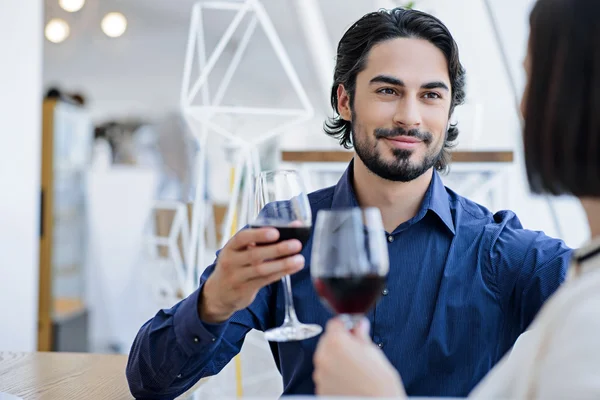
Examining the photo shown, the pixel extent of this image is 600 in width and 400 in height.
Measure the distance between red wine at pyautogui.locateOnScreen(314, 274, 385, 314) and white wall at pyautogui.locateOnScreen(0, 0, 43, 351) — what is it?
2.77 meters

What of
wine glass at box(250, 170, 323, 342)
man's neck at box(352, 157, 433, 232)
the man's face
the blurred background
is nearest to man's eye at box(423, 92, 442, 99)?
the man's face

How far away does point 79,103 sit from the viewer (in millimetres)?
5582

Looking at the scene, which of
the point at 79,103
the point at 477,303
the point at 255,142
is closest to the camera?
the point at 477,303

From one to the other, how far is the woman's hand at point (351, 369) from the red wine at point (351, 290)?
A: 0.17ft

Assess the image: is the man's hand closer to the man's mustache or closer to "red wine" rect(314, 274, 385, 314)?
"red wine" rect(314, 274, 385, 314)

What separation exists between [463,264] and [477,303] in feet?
0.27

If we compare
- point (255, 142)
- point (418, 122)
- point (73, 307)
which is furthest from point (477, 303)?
point (73, 307)

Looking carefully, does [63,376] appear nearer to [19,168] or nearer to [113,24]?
[19,168]

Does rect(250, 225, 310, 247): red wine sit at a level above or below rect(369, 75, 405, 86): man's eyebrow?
below

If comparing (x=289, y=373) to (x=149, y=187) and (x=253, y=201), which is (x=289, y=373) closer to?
(x=253, y=201)

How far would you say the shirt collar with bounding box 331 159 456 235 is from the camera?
1.46 meters

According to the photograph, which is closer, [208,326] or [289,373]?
[208,326]

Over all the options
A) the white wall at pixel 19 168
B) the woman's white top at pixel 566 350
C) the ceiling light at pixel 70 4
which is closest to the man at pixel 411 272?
the woman's white top at pixel 566 350

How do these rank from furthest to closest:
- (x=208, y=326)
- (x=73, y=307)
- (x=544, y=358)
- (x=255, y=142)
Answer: (x=73, y=307) → (x=255, y=142) → (x=208, y=326) → (x=544, y=358)
